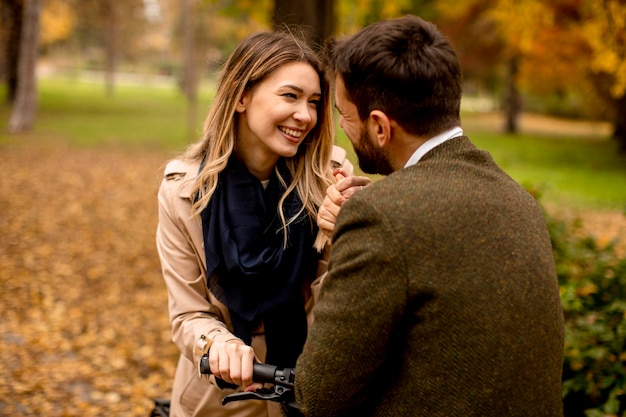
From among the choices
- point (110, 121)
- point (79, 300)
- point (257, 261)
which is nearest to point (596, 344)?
point (257, 261)

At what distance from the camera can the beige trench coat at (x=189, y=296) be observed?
2.30 metres

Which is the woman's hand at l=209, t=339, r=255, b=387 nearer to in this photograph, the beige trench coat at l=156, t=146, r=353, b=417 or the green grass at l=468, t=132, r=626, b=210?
the beige trench coat at l=156, t=146, r=353, b=417

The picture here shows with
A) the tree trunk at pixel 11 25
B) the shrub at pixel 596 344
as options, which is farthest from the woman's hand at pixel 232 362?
the tree trunk at pixel 11 25

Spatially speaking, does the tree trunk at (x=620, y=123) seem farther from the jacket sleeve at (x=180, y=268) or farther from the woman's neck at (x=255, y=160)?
the jacket sleeve at (x=180, y=268)

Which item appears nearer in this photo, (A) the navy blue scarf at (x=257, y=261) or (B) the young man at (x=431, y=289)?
(B) the young man at (x=431, y=289)

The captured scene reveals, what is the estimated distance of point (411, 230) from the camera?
57.6 inches

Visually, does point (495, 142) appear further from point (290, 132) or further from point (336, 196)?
point (336, 196)

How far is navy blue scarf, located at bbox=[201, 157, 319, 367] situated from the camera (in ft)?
7.52

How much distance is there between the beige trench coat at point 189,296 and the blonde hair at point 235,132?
78mm

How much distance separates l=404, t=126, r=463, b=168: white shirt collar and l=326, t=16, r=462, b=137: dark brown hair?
0.05ft

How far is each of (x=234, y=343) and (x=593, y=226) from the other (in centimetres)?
1035

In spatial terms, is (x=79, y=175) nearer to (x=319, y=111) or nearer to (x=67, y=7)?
(x=319, y=111)

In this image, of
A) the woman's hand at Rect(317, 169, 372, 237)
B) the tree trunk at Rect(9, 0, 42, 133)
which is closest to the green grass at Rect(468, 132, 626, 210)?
the woman's hand at Rect(317, 169, 372, 237)

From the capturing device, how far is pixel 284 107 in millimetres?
2352
